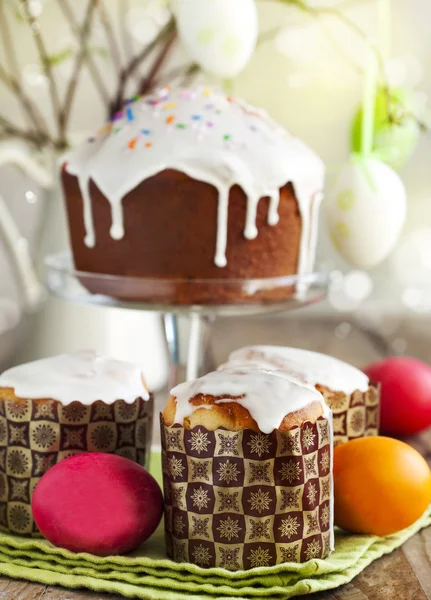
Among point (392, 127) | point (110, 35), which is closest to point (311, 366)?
point (392, 127)

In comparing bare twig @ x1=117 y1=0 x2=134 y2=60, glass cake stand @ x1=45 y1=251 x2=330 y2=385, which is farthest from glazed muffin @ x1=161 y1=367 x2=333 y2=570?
bare twig @ x1=117 y1=0 x2=134 y2=60

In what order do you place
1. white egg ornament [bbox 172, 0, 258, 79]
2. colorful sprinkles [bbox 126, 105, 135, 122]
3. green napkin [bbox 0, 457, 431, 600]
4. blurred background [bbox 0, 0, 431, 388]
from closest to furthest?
green napkin [bbox 0, 457, 431, 600]
white egg ornament [bbox 172, 0, 258, 79]
colorful sprinkles [bbox 126, 105, 135, 122]
blurred background [bbox 0, 0, 431, 388]

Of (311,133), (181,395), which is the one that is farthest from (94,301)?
(311,133)

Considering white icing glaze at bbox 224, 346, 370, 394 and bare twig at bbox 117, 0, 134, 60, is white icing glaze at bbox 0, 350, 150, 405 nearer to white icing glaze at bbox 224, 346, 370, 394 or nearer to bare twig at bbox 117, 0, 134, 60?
white icing glaze at bbox 224, 346, 370, 394

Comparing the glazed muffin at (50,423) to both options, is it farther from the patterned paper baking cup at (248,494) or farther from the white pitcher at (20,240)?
the white pitcher at (20,240)

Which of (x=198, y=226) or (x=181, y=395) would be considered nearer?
(x=181, y=395)

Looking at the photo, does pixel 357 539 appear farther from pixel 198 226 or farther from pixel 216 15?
pixel 216 15
